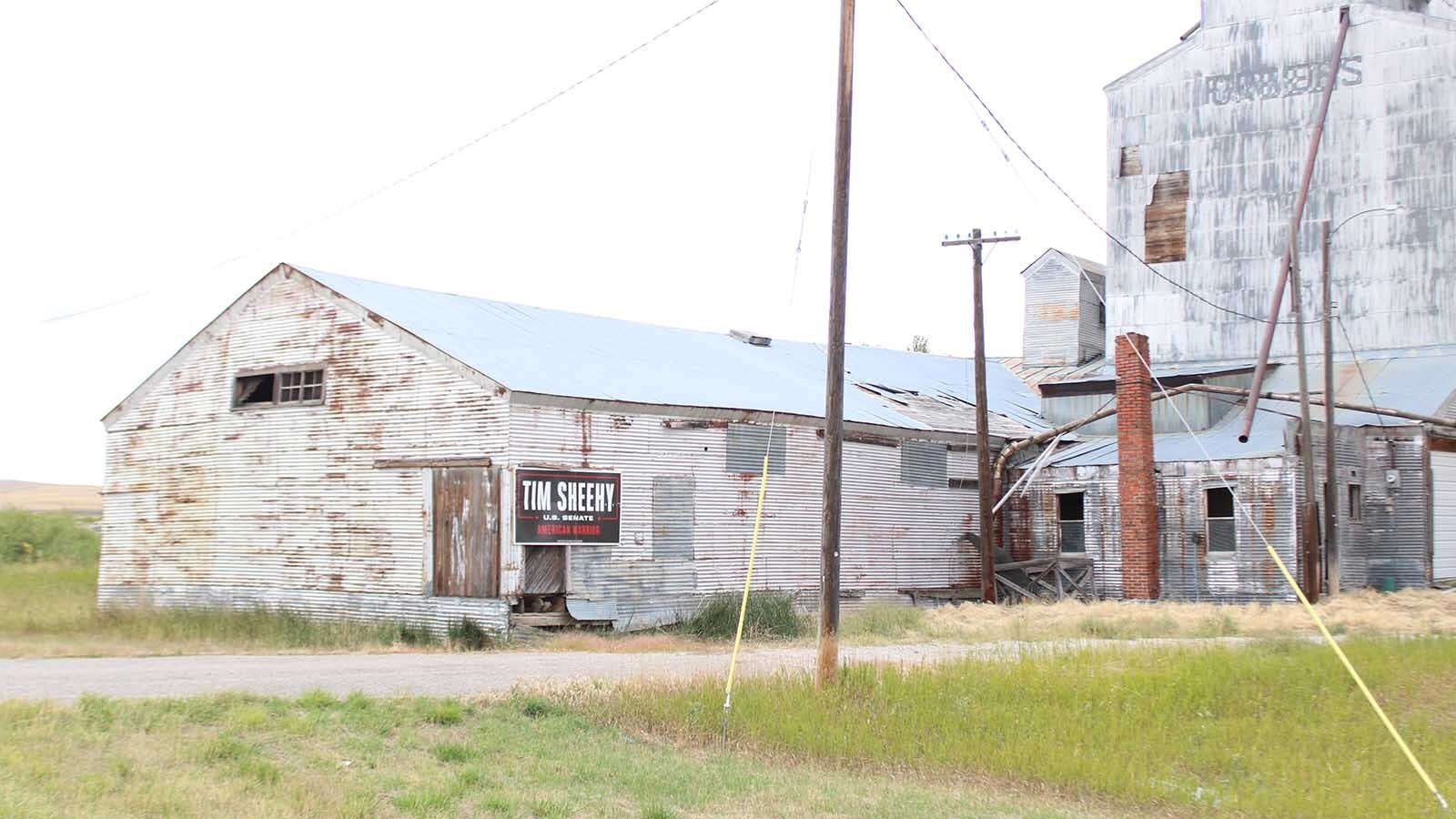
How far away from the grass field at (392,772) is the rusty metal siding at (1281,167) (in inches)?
1294

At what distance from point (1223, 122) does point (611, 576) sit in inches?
1026

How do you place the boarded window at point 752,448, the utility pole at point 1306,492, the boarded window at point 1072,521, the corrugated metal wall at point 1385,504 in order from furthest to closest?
the boarded window at point 1072,521 → the corrugated metal wall at point 1385,504 → the utility pole at point 1306,492 → the boarded window at point 752,448

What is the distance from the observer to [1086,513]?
36.3 meters

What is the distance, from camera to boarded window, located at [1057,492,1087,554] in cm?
3697

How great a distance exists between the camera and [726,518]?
3053 cm

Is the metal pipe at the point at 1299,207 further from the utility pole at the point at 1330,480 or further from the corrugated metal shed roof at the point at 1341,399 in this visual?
the utility pole at the point at 1330,480

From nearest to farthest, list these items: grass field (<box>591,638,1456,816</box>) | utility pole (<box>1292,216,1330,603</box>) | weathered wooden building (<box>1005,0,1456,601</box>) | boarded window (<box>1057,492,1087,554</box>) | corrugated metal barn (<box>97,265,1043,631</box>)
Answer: grass field (<box>591,638,1456,816</box>) → corrugated metal barn (<box>97,265,1043,631</box>) → utility pole (<box>1292,216,1330,603</box>) → weathered wooden building (<box>1005,0,1456,601</box>) → boarded window (<box>1057,492,1087,554</box>)

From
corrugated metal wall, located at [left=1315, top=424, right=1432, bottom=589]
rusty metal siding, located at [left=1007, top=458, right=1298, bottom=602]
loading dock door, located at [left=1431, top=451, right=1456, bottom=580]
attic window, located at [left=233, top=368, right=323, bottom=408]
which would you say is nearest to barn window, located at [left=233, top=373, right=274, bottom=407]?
attic window, located at [left=233, top=368, right=323, bottom=408]

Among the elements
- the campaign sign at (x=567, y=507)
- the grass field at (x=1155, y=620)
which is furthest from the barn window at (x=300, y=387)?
the grass field at (x=1155, y=620)

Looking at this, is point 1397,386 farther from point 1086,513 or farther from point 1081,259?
point 1081,259

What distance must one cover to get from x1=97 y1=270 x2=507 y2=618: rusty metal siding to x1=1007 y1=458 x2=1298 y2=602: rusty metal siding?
1658 cm

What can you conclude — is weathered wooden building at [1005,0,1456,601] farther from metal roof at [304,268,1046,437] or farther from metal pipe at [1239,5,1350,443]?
metal roof at [304,268,1046,437]

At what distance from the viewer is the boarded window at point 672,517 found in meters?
29.0

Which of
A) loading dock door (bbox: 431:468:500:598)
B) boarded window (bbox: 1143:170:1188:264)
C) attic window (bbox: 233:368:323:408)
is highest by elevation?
boarded window (bbox: 1143:170:1188:264)
